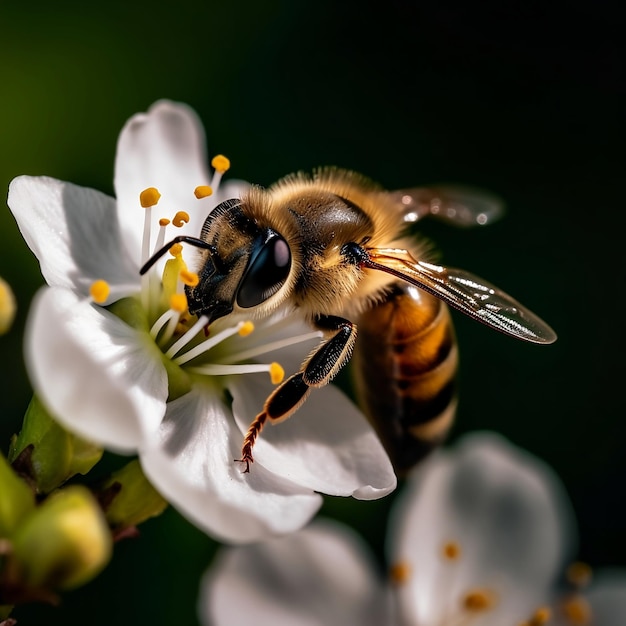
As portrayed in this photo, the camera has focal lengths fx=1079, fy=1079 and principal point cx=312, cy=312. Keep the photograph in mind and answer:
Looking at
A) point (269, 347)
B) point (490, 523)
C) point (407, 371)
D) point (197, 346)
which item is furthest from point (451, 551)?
point (197, 346)

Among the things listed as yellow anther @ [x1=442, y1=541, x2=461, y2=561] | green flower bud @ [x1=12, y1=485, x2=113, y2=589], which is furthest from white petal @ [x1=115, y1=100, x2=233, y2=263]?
yellow anther @ [x1=442, y1=541, x2=461, y2=561]

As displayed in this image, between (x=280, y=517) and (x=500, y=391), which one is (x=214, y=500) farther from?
(x=500, y=391)

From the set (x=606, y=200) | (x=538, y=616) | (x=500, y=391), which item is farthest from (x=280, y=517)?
(x=606, y=200)

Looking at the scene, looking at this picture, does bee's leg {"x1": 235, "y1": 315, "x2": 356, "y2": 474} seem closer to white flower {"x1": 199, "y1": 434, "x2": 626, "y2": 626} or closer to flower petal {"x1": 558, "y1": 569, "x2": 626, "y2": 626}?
white flower {"x1": 199, "y1": 434, "x2": 626, "y2": 626}

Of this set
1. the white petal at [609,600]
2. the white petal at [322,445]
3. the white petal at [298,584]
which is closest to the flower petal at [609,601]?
the white petal at [609,600]

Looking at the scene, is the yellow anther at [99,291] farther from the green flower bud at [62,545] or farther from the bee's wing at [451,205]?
the bee's wing at [451,205]

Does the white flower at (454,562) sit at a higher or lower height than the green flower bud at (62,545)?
lower

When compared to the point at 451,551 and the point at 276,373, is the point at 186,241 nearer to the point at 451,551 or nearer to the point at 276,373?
the point at 276,373
